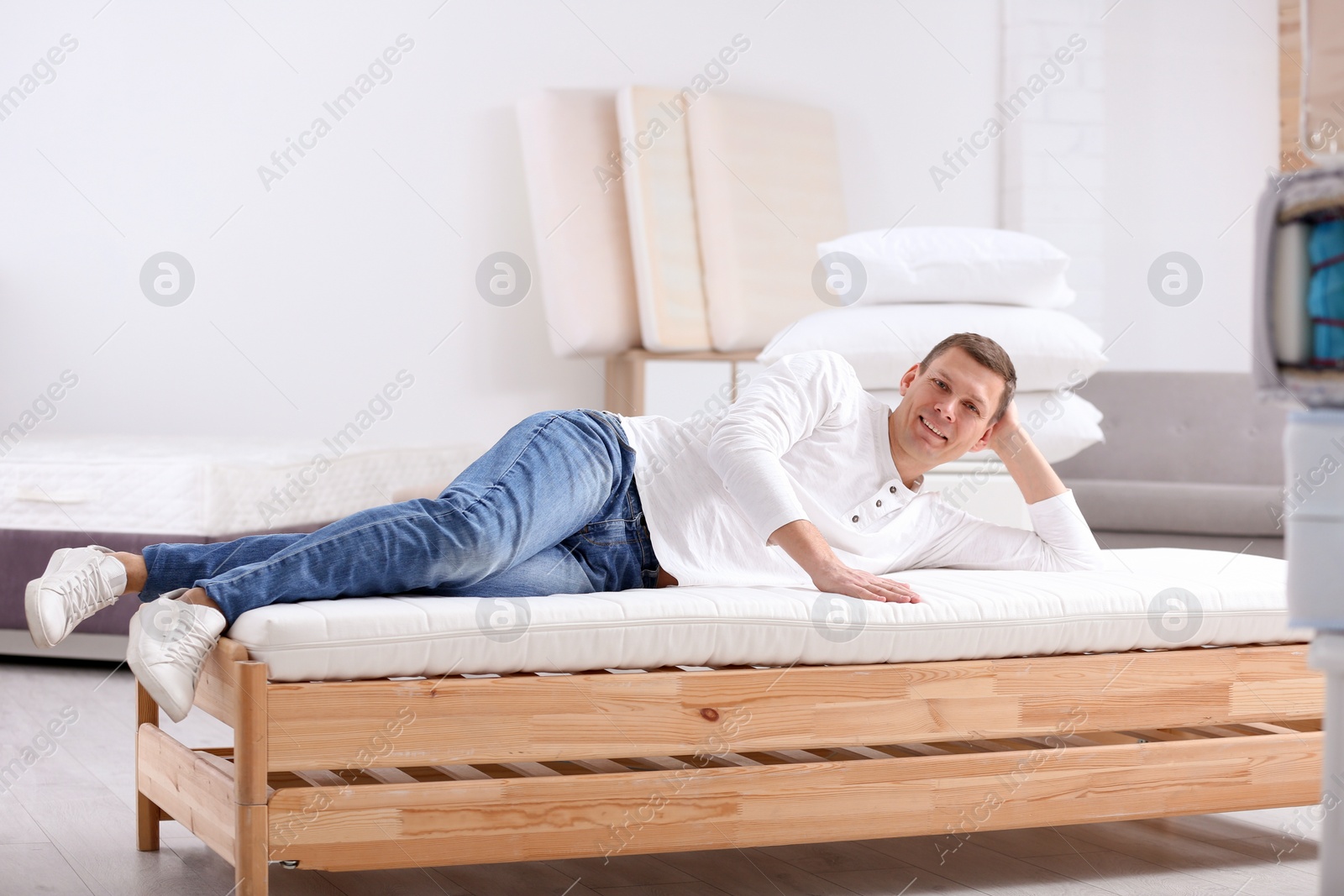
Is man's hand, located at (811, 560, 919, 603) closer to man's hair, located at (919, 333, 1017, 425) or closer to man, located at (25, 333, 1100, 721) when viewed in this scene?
man, located at (25, 333, 1100, 721)

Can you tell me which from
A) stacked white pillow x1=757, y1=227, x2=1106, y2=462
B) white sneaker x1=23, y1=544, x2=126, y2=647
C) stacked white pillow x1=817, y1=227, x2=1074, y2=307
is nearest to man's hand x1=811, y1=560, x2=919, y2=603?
white sneaker x1=23, y1=544, x2=126, y2=647

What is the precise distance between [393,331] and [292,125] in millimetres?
761


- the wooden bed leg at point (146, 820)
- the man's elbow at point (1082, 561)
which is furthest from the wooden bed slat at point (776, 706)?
the wooden bed leg at point (146, 820)

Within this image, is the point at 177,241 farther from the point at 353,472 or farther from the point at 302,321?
the point at 353,472

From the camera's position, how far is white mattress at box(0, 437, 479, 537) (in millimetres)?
3121

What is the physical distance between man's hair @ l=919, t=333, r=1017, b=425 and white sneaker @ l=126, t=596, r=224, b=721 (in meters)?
1.18

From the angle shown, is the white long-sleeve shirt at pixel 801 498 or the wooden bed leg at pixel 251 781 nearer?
the wooden bed leg at pixel 251 781

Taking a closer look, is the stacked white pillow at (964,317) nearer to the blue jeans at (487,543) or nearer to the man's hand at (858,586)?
the blue jeans at (487,543)

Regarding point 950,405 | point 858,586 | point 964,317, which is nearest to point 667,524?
point 858,586

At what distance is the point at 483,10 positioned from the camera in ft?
15.0

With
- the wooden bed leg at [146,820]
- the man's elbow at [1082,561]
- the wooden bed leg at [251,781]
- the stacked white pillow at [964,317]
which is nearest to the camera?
the wooden bed leg at [251,781]

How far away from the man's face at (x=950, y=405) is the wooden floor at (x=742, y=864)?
0.65 m

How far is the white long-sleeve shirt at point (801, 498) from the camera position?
6.55ft

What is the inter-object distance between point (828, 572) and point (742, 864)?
0.49 meters
